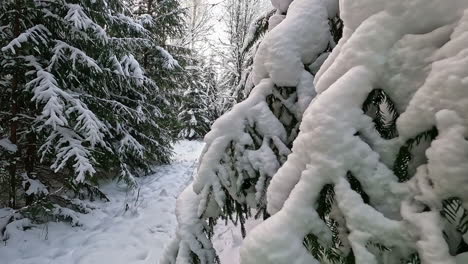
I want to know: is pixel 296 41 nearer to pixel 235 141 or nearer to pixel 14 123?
pixel 235 141

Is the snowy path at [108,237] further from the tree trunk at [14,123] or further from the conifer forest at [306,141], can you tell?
the tree trunk at [14,123]

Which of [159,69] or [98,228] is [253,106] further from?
[159,69]

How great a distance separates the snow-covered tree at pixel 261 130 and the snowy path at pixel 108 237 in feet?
7.94

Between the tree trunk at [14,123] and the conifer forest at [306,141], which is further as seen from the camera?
the tree trunk at [14,123]

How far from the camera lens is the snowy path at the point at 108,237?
13.1 ft

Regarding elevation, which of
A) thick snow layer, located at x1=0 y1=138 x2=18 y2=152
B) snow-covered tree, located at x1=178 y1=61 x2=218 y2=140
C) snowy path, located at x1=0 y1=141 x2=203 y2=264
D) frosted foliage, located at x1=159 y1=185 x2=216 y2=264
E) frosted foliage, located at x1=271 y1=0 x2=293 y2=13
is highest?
frosted foliage, located at x1=271 y1=0 x2=293 y2=13

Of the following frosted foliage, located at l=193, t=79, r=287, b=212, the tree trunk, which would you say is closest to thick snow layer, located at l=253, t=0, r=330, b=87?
frosted foliage, located at l=193, t=79, r=287, b=212

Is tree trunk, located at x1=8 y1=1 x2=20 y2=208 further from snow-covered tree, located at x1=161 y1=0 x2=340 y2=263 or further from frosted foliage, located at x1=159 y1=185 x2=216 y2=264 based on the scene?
snow-covered tree, located at x1=161 y1=0 x2=340 y2=263

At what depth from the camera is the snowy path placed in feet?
13.1

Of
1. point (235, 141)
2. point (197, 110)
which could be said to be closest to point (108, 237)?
point (235, 141)

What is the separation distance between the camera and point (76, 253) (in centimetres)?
413

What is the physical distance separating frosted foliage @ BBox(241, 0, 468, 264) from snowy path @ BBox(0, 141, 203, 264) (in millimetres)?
3357

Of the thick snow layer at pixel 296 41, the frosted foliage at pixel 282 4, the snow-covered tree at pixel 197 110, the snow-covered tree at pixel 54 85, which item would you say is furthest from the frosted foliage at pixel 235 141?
the snow-covered tree at pixel 197 110

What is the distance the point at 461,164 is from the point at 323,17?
119cm
